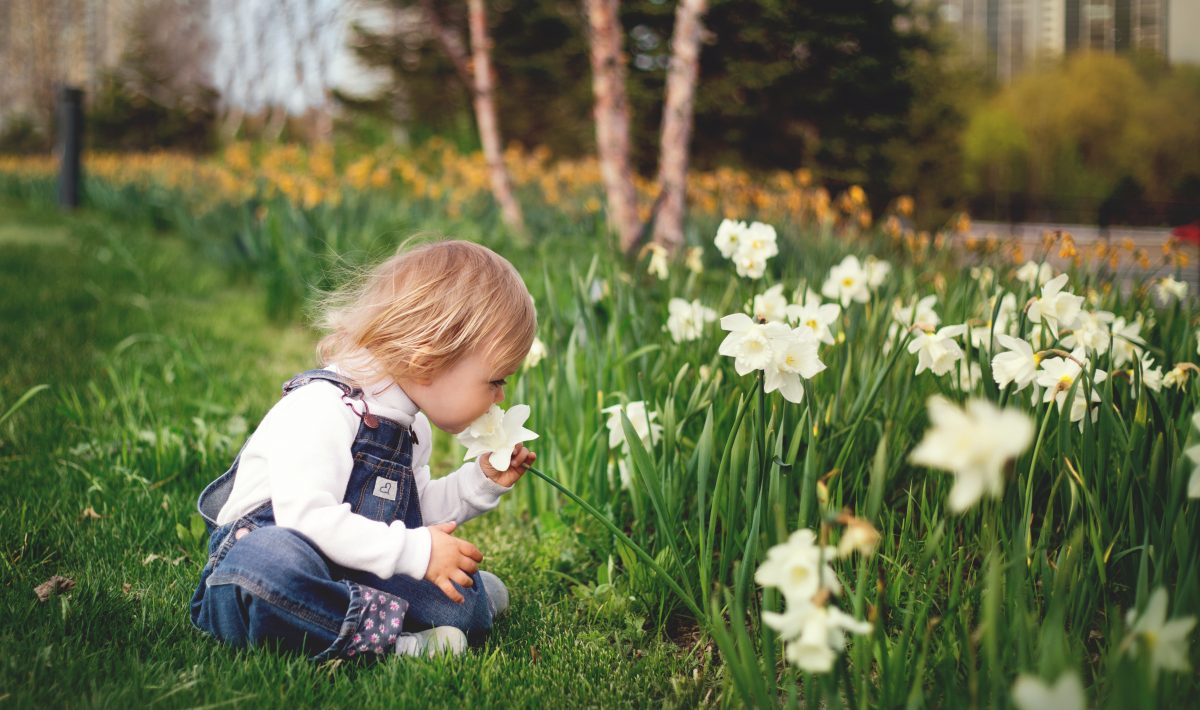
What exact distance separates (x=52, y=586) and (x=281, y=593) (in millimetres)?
→ 637

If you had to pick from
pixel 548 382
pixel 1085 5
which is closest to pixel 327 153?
pixel 548 382

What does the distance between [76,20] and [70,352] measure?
3260cm

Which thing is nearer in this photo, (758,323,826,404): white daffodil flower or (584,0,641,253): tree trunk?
(758,323,826,404): white daffodil flower

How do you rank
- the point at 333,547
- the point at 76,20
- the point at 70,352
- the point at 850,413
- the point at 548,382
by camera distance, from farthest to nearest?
the point at 76,20
the point at 70,352
the point at 548,382
the point at 850,413
the point at 333,547

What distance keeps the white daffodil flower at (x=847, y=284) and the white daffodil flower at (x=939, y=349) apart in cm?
72

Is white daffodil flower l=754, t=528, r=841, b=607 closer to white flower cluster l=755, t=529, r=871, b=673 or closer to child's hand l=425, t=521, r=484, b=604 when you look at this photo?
white flower cluster l=755, t=529, r=871, b=673

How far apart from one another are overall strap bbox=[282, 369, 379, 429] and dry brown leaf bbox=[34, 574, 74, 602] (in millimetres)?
643

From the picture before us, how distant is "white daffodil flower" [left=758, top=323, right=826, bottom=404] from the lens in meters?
1.47

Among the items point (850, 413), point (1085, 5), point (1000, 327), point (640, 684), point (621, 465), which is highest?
point (1085, 5)

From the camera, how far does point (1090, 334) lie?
1838mm

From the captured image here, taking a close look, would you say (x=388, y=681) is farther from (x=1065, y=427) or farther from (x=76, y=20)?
(x=76, y=20)

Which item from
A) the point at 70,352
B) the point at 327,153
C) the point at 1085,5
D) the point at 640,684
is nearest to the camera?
the point at 640,684

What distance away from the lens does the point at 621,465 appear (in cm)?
204

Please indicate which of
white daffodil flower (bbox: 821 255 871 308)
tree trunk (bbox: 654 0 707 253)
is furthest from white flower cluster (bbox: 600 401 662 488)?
tree trunk (bbox: 654 0 707 253)
